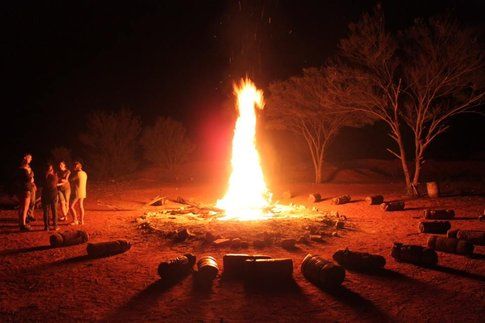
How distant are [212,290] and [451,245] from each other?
5264 mm

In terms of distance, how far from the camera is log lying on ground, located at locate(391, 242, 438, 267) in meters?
7.88

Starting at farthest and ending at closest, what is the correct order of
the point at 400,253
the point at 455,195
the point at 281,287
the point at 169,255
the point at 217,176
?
the point at 217,176
the point at 455,195
the point at 169,255
the point at 400,253
the point at 281,287

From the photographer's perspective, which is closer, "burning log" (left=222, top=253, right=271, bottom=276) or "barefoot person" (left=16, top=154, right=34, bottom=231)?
"burning log" (left=222, top=253, right=271, bottom=276)

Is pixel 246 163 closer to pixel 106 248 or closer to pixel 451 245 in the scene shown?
pixel 106 248

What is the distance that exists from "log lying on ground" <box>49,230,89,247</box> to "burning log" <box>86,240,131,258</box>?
1.20 m

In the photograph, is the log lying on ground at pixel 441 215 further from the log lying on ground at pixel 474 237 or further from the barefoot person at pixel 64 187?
the barefoot person at pixel 64 187

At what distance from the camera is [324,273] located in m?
6.66

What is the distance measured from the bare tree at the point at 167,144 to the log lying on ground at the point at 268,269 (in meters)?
31.7

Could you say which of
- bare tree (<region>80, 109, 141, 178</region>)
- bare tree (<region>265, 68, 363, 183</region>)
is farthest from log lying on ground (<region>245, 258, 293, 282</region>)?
bare tree (<region>80, 109, 141, 178</region>)

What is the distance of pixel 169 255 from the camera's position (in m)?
8.92

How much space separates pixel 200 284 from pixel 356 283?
2.58 meters

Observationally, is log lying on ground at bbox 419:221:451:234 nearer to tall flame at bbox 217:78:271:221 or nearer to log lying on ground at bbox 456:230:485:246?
log lying on ground at bbox 456:230:485:246

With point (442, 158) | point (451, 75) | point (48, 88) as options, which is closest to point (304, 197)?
point (451, 75)

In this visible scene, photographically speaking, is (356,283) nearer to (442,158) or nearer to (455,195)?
(455,195)
